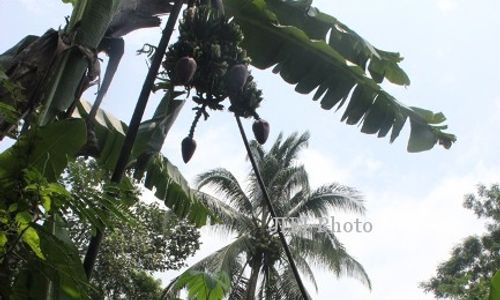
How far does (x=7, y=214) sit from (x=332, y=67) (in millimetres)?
2832

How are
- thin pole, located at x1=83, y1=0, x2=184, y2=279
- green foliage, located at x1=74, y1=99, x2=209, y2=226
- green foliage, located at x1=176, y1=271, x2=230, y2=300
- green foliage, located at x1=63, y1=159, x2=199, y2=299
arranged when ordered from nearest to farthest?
thin pole, located at x1=83, y1=0, x2=184, y2=279
green foliage, located at x1=176, y1=271, x2=230, y2=300
green foliage, located at x1=74, y1=99, x2=209, y2=226
green foliage, located at x1=63, y1=159, x2=199, y2=299

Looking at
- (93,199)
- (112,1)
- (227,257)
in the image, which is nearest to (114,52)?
(112,1)

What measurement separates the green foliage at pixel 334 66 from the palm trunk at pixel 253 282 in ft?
26.7

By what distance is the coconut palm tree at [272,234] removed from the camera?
11820 millimetres

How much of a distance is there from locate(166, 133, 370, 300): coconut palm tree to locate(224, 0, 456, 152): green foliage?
7.90 metres

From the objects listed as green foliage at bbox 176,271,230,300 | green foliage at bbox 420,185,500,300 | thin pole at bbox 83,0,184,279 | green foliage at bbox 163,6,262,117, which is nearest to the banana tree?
green foliage at bbox 163,6,262,117

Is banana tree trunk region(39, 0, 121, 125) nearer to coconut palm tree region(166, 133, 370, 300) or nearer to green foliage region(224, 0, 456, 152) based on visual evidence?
green foliage region(224, 0, 456, 152)

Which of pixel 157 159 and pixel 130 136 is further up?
pixel 157 159

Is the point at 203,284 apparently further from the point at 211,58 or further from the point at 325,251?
the point at 325,251

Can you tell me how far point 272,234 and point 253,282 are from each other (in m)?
1.36

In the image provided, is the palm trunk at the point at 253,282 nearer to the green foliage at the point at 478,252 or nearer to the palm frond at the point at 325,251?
the palm frond at the point at 325,251

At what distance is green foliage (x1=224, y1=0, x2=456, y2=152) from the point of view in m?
3.70

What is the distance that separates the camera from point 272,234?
12.7 m

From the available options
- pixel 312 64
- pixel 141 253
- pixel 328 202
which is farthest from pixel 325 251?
pixel 312 64
